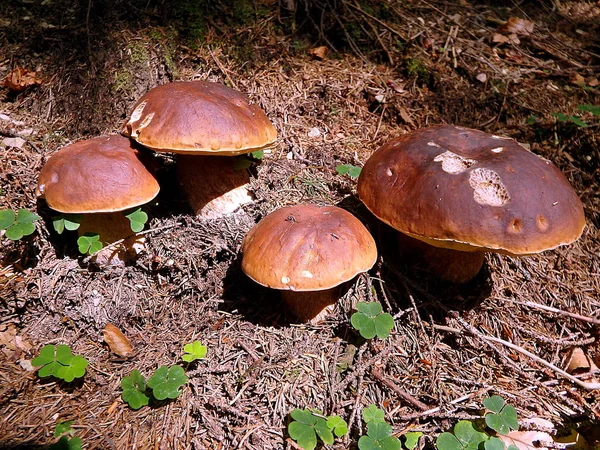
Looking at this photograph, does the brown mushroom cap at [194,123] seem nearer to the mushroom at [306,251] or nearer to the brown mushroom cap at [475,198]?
the mushroom at [306,251]

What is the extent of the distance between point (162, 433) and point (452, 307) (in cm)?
181

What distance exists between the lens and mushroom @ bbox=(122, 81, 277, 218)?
229 centimetres

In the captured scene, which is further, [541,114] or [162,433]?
[541,114]

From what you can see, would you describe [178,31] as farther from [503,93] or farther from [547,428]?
[547,428]

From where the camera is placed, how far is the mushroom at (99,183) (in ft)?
7.59

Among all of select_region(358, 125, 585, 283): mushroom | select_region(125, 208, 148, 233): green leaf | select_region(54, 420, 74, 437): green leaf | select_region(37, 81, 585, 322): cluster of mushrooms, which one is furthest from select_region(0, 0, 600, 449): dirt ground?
select_region(358, 125, 585, 283): mushroom

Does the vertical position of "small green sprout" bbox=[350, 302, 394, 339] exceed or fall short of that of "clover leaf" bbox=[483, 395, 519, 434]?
it exceeds it

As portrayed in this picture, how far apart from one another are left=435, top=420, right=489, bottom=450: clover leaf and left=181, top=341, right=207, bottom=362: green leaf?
129 cm

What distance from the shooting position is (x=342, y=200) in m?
2.94

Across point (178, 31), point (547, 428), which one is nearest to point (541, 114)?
point (547, 428)

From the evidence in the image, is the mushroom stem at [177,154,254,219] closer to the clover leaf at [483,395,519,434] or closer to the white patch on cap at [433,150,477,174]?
the white patch on cap at [433,150,477,174]

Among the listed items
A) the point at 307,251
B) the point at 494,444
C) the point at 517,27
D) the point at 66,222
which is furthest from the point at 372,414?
the point at 517,27

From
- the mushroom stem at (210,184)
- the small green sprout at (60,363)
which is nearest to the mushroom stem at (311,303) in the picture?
the mushroom stem at (210,184)

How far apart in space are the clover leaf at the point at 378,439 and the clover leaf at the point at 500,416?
19.2 inches
